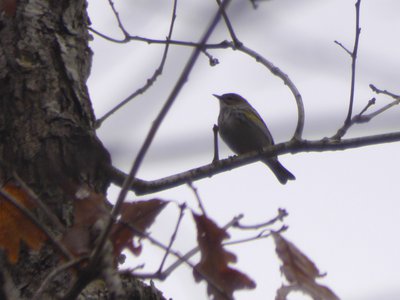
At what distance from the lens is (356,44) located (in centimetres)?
409

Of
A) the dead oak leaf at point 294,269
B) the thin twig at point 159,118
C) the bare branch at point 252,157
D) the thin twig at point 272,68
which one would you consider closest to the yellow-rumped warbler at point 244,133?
the thin twig at point 272,68

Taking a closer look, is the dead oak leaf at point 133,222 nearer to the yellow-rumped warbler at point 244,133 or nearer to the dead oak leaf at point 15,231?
the dead oak leaf at point 15,231

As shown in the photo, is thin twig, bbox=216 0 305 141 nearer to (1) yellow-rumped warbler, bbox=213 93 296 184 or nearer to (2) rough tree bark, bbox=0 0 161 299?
(2) rough tree bark, bbox=0 0 161 299

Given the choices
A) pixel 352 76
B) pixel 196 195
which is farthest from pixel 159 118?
pixel 352 76

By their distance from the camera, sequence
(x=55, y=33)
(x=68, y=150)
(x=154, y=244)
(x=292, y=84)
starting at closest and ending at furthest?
1. (x=154, y=244)
2. (x=68, y=150)
3. (x=55, y=33)
4. (x=292, y=84)

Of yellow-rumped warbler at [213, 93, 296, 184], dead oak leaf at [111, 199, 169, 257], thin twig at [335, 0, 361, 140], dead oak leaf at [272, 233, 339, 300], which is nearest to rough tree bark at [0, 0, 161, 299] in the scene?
dead oak leaf at [111, 199, 169, 257]

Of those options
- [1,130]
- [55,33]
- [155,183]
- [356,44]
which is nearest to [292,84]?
[356,44]

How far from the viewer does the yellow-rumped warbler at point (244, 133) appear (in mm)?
8211

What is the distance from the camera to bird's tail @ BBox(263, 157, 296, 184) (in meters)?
8.33

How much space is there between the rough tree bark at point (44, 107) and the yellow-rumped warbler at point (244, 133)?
4.33 meters

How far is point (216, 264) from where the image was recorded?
8.29ft

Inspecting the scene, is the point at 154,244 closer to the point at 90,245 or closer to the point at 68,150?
the point at 90,245

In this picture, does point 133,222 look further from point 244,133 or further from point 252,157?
point 244,133

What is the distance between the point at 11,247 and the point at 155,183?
1326 mm
